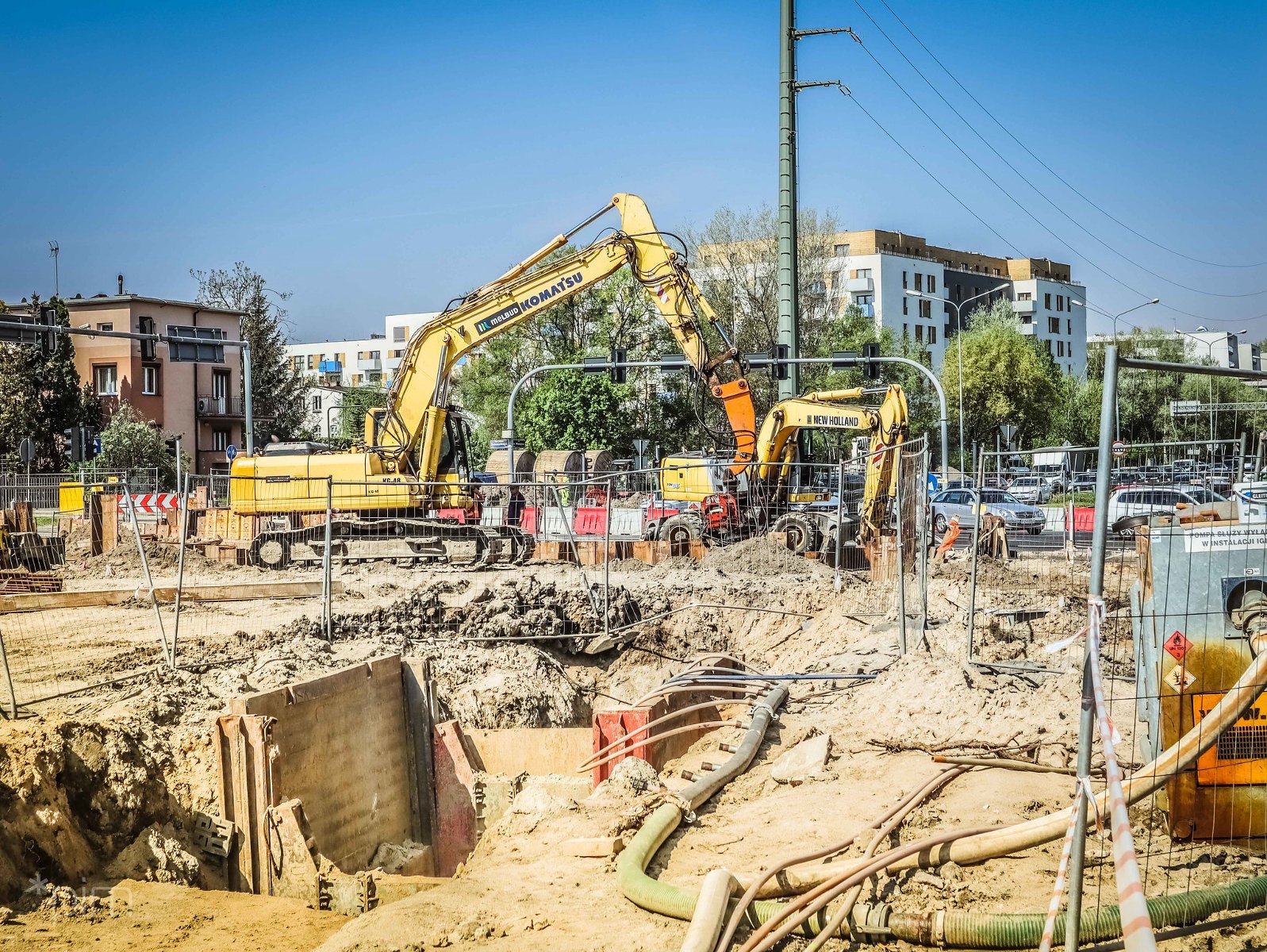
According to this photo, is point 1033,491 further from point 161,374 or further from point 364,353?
point 364,353

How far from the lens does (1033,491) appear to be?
26.0 metres

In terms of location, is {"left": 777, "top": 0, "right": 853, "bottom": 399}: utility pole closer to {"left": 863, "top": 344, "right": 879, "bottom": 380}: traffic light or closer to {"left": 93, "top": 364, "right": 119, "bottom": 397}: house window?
{"left": 863, "top": 344, "right": 879, "bottom": 380}: traffic light

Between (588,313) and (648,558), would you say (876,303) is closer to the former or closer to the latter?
(588,313)

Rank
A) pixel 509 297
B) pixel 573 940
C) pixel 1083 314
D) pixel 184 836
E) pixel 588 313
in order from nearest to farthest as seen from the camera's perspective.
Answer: pixel 573 940 → pixel 184 836 → pixel 509 297 → pixel 588 313 → pixel 1083 314

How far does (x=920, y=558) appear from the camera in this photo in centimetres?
1101

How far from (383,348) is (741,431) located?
9797cm

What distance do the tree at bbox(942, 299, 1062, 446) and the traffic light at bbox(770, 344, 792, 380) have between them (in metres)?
40.3

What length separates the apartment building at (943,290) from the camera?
8075 cm

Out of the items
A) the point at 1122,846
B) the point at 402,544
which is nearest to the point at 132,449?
the point at 402,544

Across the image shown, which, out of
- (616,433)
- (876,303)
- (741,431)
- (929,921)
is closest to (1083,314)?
(876,303)

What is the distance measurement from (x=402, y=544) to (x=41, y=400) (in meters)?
36.1

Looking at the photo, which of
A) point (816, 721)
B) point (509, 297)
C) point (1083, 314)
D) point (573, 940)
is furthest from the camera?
point (1083, 314)

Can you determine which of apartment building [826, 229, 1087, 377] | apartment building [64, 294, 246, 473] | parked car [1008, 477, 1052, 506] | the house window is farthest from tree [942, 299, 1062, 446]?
the house window

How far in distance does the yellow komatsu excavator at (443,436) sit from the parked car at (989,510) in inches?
195
